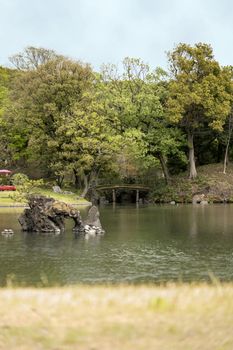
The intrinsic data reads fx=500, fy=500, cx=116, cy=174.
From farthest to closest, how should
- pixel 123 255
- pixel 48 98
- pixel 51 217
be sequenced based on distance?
pixel 48 98 → pixel 51 217 → pixel 123 255

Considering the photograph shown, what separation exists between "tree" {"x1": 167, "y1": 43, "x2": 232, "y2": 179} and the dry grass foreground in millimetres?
57558

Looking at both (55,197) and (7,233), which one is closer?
(7,233)

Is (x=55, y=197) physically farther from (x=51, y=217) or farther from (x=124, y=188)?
(x=51, y=217)

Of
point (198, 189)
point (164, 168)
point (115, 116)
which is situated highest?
point (115, 116)

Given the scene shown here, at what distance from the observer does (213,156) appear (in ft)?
267

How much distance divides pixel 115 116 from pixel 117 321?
197ft

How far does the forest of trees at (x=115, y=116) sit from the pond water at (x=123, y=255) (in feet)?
87.3

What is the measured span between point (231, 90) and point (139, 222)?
37579 millimetres

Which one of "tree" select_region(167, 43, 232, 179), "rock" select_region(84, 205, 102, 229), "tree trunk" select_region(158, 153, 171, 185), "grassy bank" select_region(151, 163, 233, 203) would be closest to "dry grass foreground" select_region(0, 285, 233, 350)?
"rock" select_region(84, 205, 102, 229)

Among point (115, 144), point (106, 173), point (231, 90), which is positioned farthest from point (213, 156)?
point (115, 144)

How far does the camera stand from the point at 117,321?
732 centimetres

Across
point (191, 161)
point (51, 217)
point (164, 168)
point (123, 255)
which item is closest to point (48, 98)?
point (164, 168)

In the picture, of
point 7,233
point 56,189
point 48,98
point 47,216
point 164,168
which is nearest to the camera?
point 7,233

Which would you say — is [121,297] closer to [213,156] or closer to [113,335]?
[113,335]
